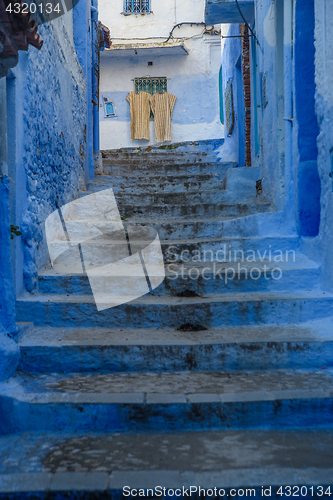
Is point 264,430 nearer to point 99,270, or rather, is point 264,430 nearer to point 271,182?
point 99,270

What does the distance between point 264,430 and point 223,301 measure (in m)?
1.10

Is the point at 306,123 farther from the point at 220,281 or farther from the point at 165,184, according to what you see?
the point at 165,184

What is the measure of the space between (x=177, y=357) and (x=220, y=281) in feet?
3.21

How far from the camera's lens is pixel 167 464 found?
1979 millimetres

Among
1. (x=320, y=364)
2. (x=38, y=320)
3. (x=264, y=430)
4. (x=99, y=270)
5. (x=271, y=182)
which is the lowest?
(x=264, y=430)

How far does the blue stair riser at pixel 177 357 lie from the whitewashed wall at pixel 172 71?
11.3 m

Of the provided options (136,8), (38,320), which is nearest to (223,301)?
(38,320)

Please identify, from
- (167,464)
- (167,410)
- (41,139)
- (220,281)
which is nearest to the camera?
(167,464)

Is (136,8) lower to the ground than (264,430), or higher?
higher

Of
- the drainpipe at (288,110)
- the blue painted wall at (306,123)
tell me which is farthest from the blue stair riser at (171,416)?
the drainpipe at (288,110)

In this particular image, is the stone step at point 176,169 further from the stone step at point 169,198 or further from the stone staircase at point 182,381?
the stone staircase at point 182,381

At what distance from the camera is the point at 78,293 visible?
3525 millimetres

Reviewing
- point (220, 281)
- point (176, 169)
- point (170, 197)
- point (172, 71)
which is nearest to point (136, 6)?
point (172, 71)

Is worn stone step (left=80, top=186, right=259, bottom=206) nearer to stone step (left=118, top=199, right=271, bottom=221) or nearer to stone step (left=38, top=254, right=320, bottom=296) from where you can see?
stone step (left=118, top=199, right=271, bottom=221)
